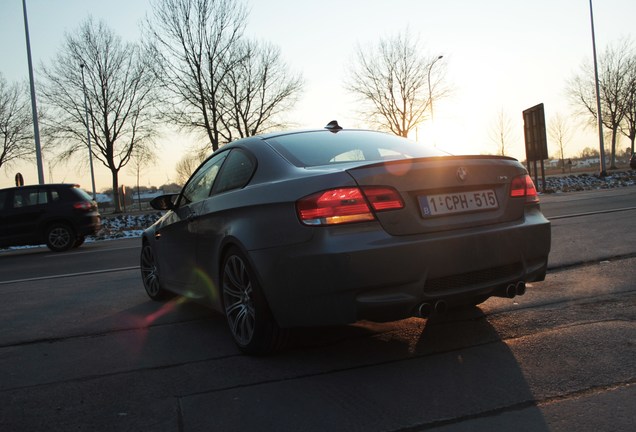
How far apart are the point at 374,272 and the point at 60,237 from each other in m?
12.8

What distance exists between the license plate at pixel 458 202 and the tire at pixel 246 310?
3.64ft

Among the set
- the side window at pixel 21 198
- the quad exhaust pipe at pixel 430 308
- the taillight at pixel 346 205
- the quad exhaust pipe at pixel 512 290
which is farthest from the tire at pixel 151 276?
the side window at pixel 21 198

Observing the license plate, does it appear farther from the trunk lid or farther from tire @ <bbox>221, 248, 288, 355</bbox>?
tire @ <bbox>221, 248, 288, 355</bbox>

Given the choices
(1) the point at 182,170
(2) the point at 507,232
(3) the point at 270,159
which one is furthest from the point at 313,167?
(1) the point at 182,170

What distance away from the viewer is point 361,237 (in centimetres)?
296

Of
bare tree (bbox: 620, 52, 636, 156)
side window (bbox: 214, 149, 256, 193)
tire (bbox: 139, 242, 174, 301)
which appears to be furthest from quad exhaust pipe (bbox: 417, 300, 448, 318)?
bare tree (bbox: 620, 52, 636, 156)

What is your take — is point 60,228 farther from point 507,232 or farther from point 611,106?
point 611,106

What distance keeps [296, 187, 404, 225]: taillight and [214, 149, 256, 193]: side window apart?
35.8 inches

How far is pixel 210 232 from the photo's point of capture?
13.3ft

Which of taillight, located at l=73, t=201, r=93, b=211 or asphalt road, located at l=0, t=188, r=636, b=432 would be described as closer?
asphalt road, located at l=0, t=188, r=636, b=432

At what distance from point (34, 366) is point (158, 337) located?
2.88ft

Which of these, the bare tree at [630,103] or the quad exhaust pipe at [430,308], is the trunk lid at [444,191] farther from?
the bare tree at [630,103]

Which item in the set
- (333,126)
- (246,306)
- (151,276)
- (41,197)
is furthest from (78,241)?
(246,306)

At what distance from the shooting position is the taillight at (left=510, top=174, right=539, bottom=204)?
3.57m
